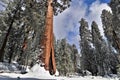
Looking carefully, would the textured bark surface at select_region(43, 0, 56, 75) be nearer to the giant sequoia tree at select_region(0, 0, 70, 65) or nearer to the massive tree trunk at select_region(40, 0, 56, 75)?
the massive tree trunk at select_region(40, 0, 56, 75)

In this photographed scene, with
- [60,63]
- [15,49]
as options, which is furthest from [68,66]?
[15,49]

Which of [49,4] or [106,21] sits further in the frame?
[106,21]

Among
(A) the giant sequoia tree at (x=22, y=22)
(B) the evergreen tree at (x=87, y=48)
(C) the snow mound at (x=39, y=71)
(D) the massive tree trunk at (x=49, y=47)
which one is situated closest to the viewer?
(C) the snow mound at (x=39, y=71)

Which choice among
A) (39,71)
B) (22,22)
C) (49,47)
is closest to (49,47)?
(49,47)

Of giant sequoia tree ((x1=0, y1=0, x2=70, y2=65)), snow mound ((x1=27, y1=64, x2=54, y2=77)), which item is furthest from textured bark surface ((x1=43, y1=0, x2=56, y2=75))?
giant sequoia tree ((x1=0, y1=0, x2=70, y2=65))

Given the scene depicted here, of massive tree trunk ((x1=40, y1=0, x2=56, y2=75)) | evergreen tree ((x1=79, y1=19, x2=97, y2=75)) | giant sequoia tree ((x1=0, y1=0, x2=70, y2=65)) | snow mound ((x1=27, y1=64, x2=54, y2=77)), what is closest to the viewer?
snow mound ((x1=27, y1=64, x2=54, y2=77))

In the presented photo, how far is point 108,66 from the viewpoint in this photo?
69188 millimetres

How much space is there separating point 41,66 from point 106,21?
46590 mm

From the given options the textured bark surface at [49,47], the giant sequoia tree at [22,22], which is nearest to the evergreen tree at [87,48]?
the giant sequoia tree at [22,22]

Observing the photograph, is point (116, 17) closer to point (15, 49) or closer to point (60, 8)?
point (60, 8)

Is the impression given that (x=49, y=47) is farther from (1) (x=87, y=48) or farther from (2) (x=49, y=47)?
(1) (x=87, y=48)

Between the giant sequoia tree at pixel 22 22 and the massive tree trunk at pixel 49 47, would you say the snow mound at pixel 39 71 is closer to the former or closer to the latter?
the massive tree trunk at pixel 49 47

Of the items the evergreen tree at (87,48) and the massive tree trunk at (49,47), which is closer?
the massive tree trunk at (49,47)

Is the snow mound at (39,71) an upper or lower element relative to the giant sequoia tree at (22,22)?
lower
